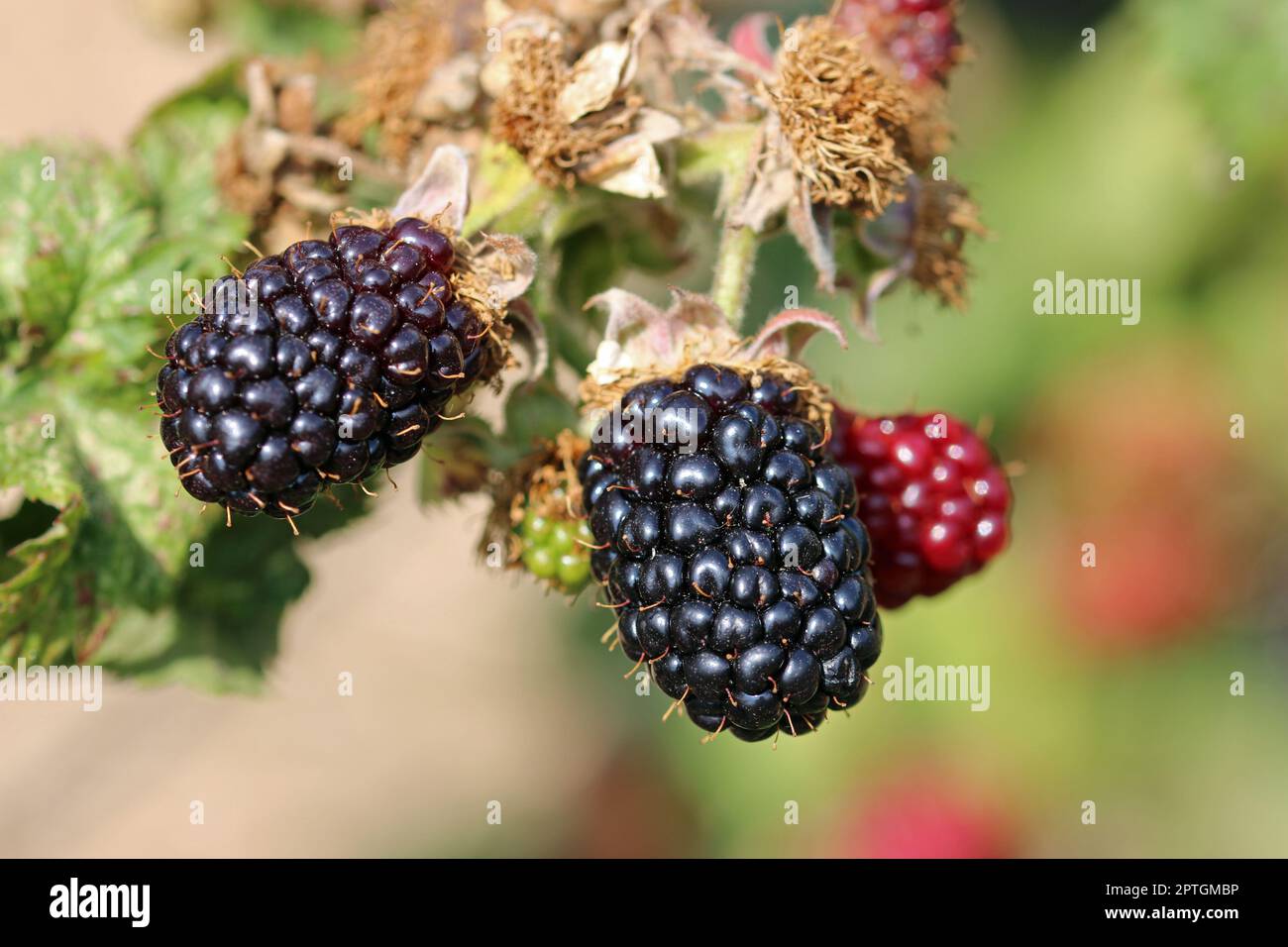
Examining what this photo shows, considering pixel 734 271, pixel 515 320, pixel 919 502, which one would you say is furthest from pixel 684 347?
pixel 919 502

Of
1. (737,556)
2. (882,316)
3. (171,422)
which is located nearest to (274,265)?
(171,422)

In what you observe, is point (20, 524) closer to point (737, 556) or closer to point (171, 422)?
point (171, 422)

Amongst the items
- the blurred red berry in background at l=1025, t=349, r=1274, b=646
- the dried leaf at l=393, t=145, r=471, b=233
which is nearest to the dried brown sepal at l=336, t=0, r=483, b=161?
the dried leaf at l=393, t=145, r=471, b=233

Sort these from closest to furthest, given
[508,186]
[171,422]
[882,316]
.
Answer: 1. [171,422]
2. [508,186]
3. [882,316]

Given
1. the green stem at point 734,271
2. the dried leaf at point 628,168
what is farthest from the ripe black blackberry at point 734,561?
the dried leaf at point 628,168

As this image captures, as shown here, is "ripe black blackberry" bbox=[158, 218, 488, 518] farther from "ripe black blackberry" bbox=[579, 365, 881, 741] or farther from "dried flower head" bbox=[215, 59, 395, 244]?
"dried flower head" bbox=[215, 59, 395, 244]

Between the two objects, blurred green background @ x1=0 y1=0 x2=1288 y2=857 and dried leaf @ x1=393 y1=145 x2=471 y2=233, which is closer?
dried leaf @ x1=393 y1=145 x2=471 y2=233
